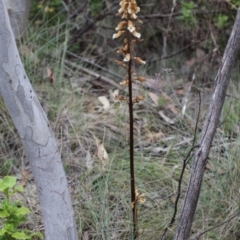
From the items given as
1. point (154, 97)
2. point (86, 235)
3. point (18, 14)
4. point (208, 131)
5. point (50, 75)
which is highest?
point (18, 14)

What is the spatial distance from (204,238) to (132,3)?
1193mm

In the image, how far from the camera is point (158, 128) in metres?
4.18

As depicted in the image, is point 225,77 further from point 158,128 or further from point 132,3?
point 158,128

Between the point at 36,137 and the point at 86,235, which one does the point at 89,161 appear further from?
the point at 36,137

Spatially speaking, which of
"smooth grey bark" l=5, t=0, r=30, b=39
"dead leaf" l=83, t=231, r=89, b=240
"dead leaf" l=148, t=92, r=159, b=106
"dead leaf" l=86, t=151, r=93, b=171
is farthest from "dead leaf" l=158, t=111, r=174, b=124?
"dead leaf" l=83, t=231, r=89, b=240

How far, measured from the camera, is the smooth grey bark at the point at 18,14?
415 cm

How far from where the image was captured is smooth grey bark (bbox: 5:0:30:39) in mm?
4152

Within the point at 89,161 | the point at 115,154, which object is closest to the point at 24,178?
the point at 89,161

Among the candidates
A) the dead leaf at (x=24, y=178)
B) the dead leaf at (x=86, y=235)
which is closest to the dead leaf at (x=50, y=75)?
the dead leaf at (x=24, y=178)

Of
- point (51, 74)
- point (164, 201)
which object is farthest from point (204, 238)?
point (51, 74)

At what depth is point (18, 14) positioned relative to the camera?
14.0 feet

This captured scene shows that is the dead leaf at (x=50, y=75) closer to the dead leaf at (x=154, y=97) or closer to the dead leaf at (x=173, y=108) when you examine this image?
the dead leaf at (x=154, y=97)

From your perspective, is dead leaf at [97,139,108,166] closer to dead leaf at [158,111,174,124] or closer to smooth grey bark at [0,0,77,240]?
dead leaf at [158,111,174,124]

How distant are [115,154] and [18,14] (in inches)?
54.5
